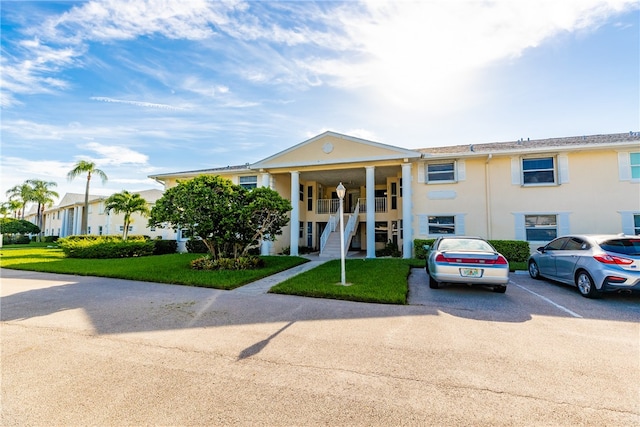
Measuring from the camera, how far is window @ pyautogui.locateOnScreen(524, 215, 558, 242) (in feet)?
44.0

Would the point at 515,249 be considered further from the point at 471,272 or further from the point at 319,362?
the point at 319,362

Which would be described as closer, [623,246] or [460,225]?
[623,246]

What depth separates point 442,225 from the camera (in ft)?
48.1

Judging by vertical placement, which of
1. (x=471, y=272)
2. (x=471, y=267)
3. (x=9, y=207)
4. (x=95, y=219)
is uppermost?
→ (x=9, y=207)

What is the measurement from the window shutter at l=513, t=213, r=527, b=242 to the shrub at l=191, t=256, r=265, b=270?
11.8 meters

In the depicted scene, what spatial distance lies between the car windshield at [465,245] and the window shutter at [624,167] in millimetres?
10416

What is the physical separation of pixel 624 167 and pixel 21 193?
66711mm

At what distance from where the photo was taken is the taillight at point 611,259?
621 cm

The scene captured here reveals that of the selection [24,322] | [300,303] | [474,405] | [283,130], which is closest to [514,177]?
[283,130]

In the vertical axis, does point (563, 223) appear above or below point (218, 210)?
below

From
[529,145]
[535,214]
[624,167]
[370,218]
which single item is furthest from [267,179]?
[624,167]

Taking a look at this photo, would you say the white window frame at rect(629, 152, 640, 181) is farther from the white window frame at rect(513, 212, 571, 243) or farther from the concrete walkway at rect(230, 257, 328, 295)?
the concrete walkway at rect(230, 257, 328, 295)

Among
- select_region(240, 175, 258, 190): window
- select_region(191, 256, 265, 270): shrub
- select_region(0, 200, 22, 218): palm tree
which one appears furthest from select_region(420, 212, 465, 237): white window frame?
select_region(0, 200, 22, 218): palm tree

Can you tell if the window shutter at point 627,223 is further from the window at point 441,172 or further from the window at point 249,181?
the window at point 249,181
